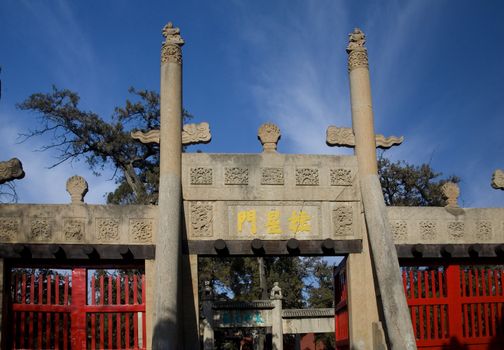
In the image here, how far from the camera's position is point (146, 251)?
10.6 meters

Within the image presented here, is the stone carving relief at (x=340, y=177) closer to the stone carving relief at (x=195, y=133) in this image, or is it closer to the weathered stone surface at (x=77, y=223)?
the stone carving relief at (x=195, y=133)

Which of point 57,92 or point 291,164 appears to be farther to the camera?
point 57,92

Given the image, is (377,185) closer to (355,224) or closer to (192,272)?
(355,224)

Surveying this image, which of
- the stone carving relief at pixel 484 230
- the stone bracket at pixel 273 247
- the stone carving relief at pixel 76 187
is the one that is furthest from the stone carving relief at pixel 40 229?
the stone carving relief at pixel 484 230

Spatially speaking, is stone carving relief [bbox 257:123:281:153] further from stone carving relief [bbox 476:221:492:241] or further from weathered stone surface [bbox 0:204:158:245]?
stone carving relief [bbox 476:221:492:241]

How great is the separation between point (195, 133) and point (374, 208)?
3210 millimetres

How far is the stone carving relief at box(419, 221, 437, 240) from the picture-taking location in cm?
1155

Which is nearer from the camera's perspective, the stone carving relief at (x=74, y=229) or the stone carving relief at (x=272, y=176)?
the stone carving relief at (x=74, y=229)

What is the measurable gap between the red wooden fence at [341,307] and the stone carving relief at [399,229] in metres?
1.02

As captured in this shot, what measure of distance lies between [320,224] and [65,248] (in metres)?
4.21

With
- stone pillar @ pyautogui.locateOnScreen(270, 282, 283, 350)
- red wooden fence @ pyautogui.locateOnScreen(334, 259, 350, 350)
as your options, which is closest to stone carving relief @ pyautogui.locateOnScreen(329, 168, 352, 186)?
red wooden fence @ pyautogui.locateOnScreen(334, 259, 350, 350)

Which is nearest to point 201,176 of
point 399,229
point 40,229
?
point 40,229

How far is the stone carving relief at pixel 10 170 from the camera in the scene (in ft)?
35.0

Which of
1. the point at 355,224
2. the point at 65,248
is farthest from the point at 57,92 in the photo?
the point at 355,224
